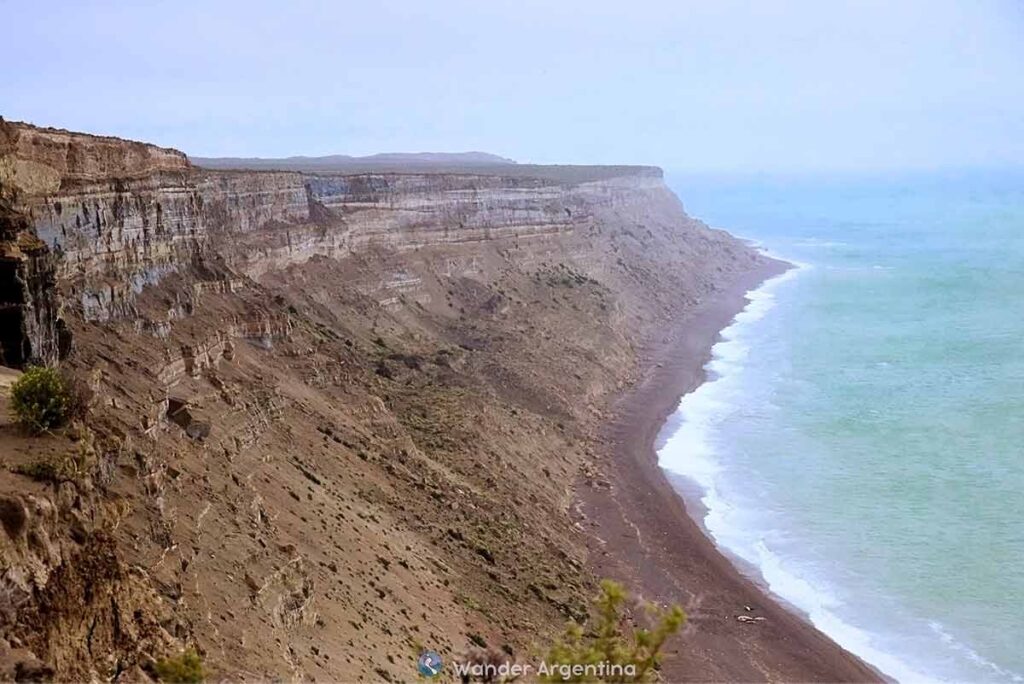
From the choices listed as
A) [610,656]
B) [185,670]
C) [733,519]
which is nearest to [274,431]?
[185,670]

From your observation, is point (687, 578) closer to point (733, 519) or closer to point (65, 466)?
point (733, 519)

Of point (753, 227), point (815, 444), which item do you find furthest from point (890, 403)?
point (753, 227)

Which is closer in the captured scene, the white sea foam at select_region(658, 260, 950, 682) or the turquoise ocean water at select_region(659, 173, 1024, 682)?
the white sea foam at select_region(658, 260, 950, 682)

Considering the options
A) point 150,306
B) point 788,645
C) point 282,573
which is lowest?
point 788,645

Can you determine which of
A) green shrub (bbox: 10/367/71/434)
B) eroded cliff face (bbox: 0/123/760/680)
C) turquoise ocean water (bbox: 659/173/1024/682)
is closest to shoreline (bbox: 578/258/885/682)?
turquoise ocean water (bbox: 659/173/1024/682)

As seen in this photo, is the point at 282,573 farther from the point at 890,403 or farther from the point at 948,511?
the point at 890,403

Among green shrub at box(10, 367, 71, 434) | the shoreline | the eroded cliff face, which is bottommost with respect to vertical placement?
the shoreline

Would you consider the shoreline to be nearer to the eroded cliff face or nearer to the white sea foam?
the white sea foam
